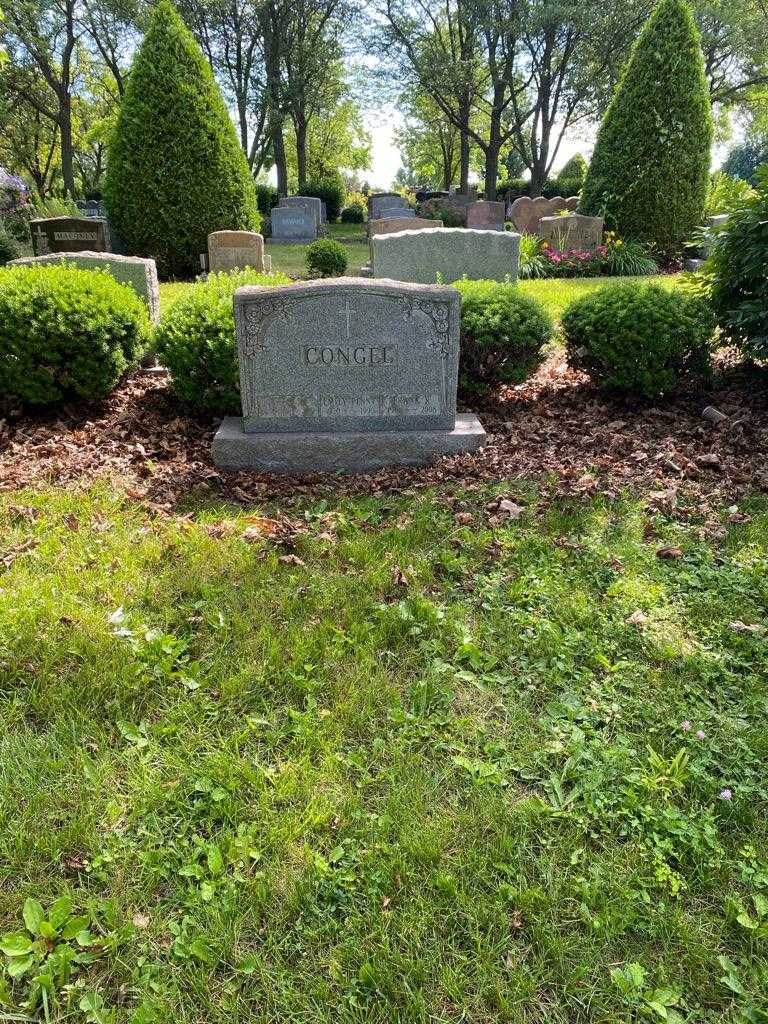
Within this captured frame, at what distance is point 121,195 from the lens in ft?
40.8

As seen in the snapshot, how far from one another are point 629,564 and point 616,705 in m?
1.07

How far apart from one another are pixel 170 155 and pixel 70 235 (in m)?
2.43

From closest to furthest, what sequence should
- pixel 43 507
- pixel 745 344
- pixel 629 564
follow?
pixel 629 564, pixel 43 507, pixel 745 344

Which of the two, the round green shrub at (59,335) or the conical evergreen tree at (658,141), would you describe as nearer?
the round green shrub at (59,335)

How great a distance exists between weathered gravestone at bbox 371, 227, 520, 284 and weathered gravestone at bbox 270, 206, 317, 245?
15952mm

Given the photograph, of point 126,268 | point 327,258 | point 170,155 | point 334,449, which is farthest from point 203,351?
point 327,258

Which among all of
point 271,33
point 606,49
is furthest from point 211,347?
point 271,33

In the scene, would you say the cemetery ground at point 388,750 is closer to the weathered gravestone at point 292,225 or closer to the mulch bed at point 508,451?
the mulch bed at point 508,451

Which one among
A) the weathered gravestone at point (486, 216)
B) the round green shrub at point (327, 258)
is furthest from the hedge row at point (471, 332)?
the weathered gravestone at point (486, 216)

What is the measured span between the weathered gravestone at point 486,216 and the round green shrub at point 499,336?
51.8 feet

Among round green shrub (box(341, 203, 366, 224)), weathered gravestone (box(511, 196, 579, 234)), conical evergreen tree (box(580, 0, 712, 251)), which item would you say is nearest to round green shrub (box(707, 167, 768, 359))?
conical evergreen tree (box(580, 0, 712, 251))

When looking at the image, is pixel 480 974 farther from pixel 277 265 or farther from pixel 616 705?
pixel 277 265

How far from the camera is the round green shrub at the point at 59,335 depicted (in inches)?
201

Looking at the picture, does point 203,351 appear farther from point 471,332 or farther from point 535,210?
point 535,210
